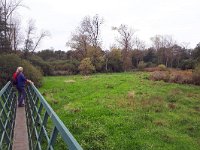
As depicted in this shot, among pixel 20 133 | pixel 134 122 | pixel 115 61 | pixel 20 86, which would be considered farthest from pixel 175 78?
pixel 115 61

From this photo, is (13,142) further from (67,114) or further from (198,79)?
(198,79)

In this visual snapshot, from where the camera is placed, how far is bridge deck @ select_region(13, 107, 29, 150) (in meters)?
8.40

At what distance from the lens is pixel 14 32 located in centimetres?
5725

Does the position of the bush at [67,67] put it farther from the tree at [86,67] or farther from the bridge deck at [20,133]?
the bridge deck at [20,133]

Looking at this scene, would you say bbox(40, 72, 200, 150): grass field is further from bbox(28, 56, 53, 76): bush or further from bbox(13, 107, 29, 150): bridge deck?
bbox(28, 56, 53, 76): bush

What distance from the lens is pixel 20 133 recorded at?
9836 mm

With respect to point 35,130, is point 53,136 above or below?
above

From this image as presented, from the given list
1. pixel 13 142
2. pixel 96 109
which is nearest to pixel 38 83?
pixel 96 109

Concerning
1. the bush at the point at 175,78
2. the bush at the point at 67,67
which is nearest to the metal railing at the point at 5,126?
the bush at the point at 175,78

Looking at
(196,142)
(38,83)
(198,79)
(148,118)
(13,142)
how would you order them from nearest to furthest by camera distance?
(13,142), (196,142), (148,118), (38,83), (198,79)

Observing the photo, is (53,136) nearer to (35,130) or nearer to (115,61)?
(35,130)

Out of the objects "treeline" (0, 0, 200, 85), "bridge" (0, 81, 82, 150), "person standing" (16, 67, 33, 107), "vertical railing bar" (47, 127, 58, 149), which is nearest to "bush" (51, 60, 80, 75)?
"treeline" (0, 0, 200, 85)

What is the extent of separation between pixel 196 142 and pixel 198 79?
23113 mm

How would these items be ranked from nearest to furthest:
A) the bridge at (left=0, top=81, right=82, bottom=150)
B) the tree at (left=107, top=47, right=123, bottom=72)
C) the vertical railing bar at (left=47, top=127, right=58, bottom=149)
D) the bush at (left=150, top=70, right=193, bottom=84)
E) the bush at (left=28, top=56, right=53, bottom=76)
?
the bridge at (left=0, top=81, right=82, bottom=150)
the vertical railing bar at (left=47, top=127, right=58, bottom=149)
the bush at (left=150, top=70, right=193, bottom=84)
the bush at (left=28, top=56, right=53, bottom=76)
the tree at (left=107, top=47, right=123, bottom=72)
